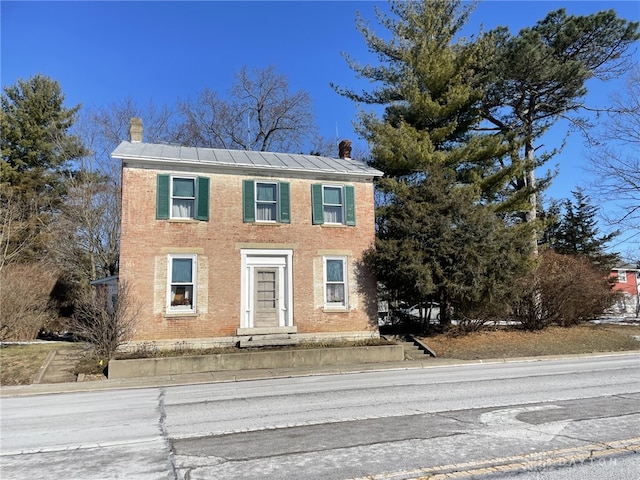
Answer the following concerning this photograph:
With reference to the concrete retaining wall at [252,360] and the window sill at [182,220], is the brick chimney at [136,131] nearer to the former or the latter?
the window sill at [182,220]

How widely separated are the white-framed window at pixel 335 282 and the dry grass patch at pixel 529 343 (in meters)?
3.63

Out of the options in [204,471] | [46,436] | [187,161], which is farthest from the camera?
[187,161]

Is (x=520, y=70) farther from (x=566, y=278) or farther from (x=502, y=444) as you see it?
(x=502, y=444)

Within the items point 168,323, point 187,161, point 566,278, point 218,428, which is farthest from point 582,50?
point 218,428

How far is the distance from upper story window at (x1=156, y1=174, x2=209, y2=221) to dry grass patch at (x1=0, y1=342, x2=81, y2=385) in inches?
219

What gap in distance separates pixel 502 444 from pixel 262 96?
118 feet

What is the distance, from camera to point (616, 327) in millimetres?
22625

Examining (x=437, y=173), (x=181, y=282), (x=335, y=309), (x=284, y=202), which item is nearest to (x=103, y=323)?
(x=181, y=282)

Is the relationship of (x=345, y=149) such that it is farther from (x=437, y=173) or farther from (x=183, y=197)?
(x=183, y=197)

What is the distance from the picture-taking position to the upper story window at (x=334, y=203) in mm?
18234

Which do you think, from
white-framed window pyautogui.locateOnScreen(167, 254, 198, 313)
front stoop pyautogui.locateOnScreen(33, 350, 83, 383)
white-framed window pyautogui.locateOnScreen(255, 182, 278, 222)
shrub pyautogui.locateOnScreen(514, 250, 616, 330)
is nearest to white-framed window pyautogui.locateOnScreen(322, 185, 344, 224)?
white-framed window pyautogui.locateOnScreen(255, 182, 278, 222)

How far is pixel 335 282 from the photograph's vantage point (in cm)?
1805

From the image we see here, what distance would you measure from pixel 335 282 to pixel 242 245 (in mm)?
3806

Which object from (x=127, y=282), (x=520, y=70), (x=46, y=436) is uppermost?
(x=520, y=70)
